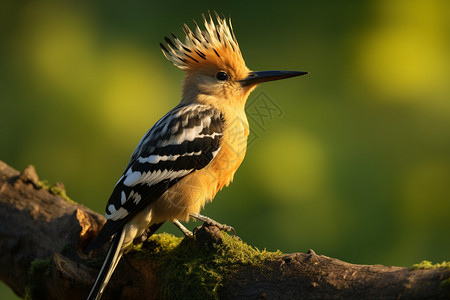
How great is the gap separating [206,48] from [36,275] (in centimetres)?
251

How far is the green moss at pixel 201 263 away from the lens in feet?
11.1

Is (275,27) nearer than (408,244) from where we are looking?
No

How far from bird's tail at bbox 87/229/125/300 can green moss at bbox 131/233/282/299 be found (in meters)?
0.31

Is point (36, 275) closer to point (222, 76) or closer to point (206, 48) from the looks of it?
point (222, 76)

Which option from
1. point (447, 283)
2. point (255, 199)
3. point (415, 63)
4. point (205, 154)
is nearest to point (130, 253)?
point (205, 154)

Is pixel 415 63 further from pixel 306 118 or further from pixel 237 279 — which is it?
pixel 237 279

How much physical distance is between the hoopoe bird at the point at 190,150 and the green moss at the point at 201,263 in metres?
0.39

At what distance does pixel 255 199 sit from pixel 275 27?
3071 millimetres

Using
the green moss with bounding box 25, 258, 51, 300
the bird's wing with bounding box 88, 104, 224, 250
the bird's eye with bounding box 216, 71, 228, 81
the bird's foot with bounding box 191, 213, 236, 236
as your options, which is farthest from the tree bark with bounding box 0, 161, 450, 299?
the bird's eye with bounding box 216, 71, 228, 81

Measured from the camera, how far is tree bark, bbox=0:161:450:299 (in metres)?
2.87

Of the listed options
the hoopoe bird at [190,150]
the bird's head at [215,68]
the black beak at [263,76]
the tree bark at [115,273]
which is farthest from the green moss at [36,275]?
the black beak at [263,76]

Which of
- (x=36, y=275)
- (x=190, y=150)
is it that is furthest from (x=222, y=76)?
(x=36, y=275)

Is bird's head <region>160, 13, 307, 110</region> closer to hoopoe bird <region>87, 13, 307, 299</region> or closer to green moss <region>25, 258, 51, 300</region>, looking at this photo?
hoopoe bird <region>87, 13, 307, 299</region>

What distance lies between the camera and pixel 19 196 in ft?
15.7
